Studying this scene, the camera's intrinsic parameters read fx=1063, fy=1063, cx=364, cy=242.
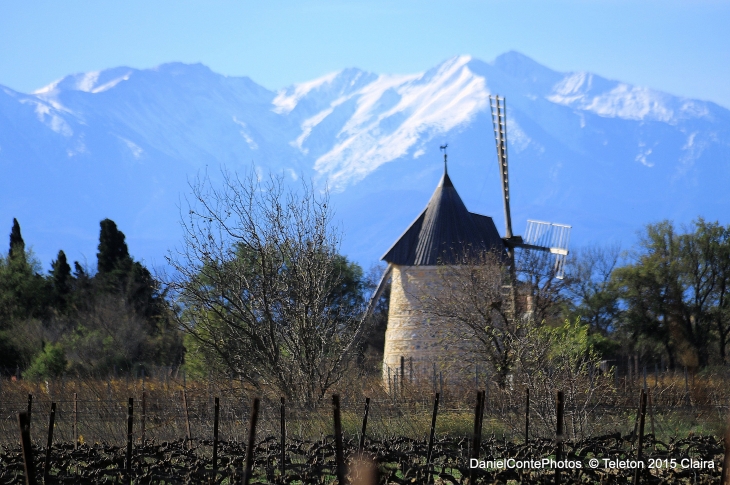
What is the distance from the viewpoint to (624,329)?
140ft

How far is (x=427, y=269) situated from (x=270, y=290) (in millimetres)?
10084

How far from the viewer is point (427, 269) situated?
30.5 metres

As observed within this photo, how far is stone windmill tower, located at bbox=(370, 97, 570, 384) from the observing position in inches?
1169

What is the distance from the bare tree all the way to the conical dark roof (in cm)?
900

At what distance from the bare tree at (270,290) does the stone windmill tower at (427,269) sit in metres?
7.27

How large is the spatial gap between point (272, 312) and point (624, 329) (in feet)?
80.1

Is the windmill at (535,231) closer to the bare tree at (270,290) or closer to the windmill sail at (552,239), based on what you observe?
the windmill sail at (552,239)

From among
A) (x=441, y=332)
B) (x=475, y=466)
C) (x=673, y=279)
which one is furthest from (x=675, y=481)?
(x=673, y=279)

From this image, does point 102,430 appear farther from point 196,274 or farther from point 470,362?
point 470,362

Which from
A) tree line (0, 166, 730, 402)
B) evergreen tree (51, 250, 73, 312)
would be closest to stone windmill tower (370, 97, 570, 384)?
tree line (0, 166, 730, 402)

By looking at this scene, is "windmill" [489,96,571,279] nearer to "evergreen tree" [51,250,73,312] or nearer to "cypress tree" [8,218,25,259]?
"evergreen tree" [51,250,73,312]

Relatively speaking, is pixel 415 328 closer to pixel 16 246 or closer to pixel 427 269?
pixel 427 269

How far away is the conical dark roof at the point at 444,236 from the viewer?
101ft

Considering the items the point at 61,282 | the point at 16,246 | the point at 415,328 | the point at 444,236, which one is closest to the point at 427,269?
the point at 444,236
